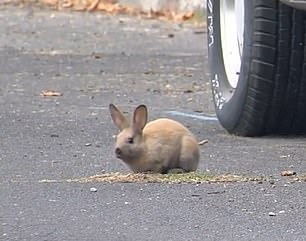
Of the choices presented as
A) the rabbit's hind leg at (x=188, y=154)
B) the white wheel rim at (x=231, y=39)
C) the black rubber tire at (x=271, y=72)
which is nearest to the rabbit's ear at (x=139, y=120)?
the rabbit's hind leg at (x=188, y=154)

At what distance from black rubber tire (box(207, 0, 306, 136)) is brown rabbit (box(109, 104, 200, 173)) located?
3.81ft

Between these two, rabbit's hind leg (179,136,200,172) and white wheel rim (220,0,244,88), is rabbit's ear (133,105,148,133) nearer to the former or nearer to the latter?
rabbit's hind leg (179,136,200,172)

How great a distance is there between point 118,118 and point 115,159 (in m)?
0.68

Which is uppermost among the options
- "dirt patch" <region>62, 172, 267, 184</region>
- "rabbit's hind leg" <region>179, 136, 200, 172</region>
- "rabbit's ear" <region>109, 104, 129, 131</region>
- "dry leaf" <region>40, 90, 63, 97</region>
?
"rabbit's ear" <region>109, 104, 129, 131</region>

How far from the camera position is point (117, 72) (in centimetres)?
1055

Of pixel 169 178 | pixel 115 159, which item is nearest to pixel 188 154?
pixel 169 178

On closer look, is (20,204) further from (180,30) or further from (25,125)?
(180,30)

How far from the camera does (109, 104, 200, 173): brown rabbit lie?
5.43 m

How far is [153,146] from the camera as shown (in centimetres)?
548

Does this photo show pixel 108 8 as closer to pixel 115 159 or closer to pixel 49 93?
pixel 49 93

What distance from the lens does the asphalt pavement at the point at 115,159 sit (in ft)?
15.1

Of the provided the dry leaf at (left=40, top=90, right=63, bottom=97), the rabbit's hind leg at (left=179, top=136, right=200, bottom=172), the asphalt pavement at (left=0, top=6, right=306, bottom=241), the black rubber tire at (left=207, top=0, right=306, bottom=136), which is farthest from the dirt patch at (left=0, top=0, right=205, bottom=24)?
the rabbit's hind leg at (left=179, top=136, right=200, bottom=172)

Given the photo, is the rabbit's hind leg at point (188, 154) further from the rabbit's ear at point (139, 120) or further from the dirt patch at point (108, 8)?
the dirt patch at point (108, 8)

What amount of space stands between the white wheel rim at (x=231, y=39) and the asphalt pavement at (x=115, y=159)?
1.11 feet
